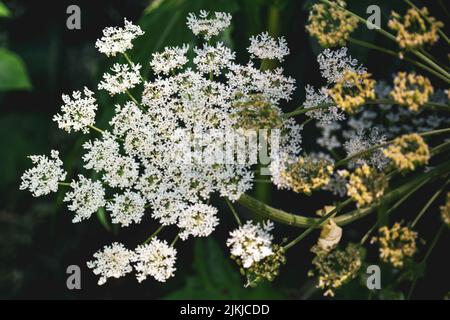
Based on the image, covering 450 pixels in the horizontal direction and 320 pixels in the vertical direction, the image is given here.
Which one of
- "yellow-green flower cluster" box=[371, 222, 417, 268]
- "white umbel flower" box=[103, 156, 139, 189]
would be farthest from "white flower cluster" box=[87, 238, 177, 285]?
"yellow-green flower cluster" box=[371, 222, 417, 268]

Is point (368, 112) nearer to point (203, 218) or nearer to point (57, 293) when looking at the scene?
point (203, 218)

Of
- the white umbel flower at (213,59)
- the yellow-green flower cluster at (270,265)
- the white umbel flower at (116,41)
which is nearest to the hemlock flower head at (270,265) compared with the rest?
the yellow-green flower cluster at (270,265)

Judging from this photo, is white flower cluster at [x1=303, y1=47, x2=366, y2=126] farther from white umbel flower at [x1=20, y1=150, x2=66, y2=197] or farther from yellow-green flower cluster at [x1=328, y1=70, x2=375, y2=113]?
white umbel flower at [x1=20, y1=150, x2=66, y2=197]

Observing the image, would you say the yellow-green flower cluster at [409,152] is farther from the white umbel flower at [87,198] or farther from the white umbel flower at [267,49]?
the white umbel flower at [87,198]

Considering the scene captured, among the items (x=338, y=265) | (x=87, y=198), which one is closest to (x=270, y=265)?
(x=338, y=265)

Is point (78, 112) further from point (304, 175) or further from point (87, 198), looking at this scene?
point (304, 175)
